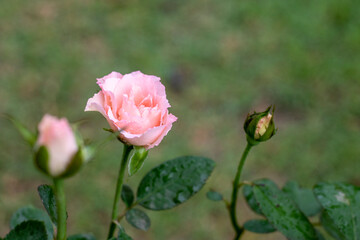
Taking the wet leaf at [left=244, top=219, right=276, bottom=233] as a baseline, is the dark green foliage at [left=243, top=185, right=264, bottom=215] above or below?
above

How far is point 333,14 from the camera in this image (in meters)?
2.43

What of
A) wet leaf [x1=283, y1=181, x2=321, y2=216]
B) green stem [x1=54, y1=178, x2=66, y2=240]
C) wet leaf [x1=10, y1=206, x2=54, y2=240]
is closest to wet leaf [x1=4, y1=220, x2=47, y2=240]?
green stem [x1=54, y1=178, x2=66, y2=240]

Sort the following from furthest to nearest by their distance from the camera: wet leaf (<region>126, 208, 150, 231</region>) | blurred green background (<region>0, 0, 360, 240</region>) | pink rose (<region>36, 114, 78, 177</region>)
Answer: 1. blurred green background (<region>0, 0, 360, 240</region>)
2. wet leaf (<region>126, 208, 150, 231</region>)
3. pink rose (<region>36, 114, 78, 177</region>)

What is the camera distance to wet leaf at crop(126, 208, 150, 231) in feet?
2.04

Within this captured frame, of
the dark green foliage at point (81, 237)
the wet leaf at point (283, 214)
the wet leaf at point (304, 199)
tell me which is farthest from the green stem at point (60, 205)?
the wet leaf at point (304, 199)

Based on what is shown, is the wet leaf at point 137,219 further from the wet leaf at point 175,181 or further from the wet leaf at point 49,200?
the wet leaf at point 49,200

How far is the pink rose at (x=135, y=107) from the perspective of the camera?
0.52m

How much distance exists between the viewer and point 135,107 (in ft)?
1.76

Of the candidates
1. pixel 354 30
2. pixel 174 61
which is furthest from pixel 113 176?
pixel 354 30

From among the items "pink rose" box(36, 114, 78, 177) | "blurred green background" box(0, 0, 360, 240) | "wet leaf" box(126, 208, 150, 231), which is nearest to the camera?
"pink rose" box(36, 114, 78, 177)

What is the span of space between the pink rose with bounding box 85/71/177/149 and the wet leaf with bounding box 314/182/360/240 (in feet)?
0.74

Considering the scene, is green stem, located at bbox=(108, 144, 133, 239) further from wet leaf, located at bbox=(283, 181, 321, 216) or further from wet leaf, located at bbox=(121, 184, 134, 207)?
wet leaf, located at bbox=(283, 181, 321, 216)

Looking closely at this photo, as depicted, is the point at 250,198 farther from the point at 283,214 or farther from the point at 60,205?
the point at 60,205

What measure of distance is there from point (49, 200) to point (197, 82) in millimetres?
1677
